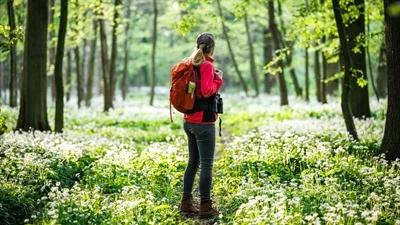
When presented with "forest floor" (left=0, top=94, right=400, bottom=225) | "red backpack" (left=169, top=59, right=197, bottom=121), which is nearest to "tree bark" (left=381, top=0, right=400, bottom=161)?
"forest floor" (left=0, top=94, right=400, bottom=225)

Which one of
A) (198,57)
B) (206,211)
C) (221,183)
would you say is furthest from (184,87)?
(221,183)

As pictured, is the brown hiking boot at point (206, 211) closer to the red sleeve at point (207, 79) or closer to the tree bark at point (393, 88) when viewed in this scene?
the red sleeve at point (207, 79)

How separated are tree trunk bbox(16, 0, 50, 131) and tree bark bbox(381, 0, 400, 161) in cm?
892

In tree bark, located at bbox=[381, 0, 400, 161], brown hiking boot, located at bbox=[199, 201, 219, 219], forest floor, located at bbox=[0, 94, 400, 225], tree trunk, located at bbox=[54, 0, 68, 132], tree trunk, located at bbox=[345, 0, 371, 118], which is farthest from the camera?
tree trunk, located at bbox=[345, 0, 371, 118]

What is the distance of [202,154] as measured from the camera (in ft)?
25.5

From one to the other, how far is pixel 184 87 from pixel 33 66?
808 cm

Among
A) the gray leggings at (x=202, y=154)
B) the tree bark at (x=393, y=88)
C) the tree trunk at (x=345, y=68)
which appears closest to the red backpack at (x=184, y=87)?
the gray leggings at (x=202, y=154)

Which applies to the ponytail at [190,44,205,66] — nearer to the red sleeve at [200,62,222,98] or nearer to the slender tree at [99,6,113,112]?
the red sleeve at [200,62,222,98]

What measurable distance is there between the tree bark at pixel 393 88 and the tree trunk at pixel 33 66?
892cm

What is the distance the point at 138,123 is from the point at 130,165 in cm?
999

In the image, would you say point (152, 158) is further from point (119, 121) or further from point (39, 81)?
point (119, 121)

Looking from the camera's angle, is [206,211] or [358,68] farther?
[358,68]

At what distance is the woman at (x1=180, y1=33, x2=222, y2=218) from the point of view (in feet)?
24.6

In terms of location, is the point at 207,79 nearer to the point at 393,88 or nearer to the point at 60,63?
the point at 393,88
